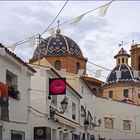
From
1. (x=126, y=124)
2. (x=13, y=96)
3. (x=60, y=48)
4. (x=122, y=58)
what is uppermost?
(x=122, y=58)

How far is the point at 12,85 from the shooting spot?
23.0 m

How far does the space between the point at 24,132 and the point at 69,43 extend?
123 ft

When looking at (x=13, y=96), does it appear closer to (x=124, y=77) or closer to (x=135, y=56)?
(x=124, y=77)

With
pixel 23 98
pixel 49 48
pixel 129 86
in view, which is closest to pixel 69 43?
pixel 49 48

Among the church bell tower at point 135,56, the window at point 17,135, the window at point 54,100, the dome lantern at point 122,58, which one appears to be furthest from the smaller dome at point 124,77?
the window at point 17,135

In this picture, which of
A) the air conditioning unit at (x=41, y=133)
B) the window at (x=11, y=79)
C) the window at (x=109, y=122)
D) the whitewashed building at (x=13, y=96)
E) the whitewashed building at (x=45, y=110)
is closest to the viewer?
the whitewashed building at (x=13, y=96)

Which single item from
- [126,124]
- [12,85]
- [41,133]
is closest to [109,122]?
[126,124]

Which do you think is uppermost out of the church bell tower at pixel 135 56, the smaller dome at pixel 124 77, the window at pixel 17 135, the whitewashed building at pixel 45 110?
the church bell tower at pixel 135 56

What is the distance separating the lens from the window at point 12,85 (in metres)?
22.5

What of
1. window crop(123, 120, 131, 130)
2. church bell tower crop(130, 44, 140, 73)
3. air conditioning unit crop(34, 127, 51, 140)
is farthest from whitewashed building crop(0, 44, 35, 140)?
church bell tower crop(130, 44, 140, 73)

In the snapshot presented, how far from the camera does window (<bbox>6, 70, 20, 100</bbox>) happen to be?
22.5m

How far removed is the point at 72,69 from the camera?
2356 inches

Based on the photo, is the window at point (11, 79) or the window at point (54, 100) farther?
the window at point (54, 100)

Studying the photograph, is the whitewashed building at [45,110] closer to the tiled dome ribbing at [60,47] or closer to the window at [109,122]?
the window at [109,122]
